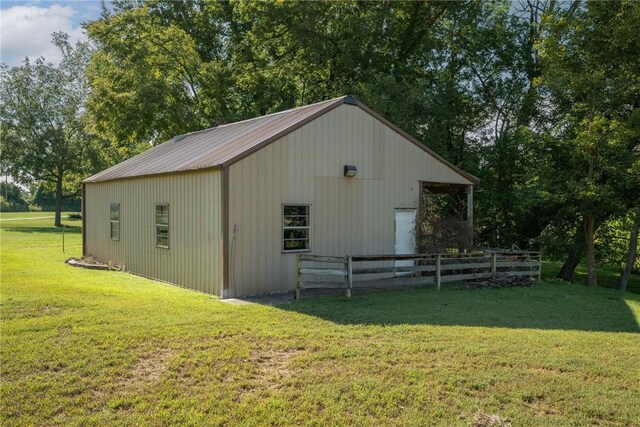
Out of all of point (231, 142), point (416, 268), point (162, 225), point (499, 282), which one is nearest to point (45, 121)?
point (162, 225)

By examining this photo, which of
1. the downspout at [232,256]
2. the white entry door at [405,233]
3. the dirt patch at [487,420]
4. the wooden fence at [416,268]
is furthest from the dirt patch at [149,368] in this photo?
the white entry door at [405,233]

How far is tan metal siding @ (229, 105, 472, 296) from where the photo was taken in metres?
11.2

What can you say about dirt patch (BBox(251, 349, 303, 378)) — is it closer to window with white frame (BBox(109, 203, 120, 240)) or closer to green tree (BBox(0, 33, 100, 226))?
window with white frame (BBox(109, 203, 120, 240))

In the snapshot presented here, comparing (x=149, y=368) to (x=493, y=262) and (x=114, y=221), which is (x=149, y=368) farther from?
(x=114, y=221)

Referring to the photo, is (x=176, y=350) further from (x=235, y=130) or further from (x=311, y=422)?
(x=235, y=130)

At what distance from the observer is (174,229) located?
1276 centimetres

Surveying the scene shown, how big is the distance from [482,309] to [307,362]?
5085 mm

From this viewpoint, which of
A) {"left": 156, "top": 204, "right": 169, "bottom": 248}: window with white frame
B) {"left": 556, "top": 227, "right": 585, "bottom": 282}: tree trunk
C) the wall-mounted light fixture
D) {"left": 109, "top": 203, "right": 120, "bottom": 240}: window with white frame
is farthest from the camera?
{"left": 556, "top": 227, "right": 585, "bottom": 282}: tree trunk

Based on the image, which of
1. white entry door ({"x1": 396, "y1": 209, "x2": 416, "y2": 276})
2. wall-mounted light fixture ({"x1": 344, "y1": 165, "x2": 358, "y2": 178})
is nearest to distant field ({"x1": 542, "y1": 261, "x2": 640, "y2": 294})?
white entry door ({"x1": 396, "y1": 209, "x2": 416, "y2": 276})

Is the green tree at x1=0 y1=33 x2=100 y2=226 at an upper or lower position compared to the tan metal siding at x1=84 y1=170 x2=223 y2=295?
upper

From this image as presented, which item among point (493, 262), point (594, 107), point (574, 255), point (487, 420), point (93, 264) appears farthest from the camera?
point (574, 255)

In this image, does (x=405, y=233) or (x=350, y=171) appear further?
(x=405, y=233)

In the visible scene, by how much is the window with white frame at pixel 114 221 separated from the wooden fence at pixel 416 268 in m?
7.54

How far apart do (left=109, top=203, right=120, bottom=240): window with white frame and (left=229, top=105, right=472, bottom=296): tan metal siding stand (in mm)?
7117
